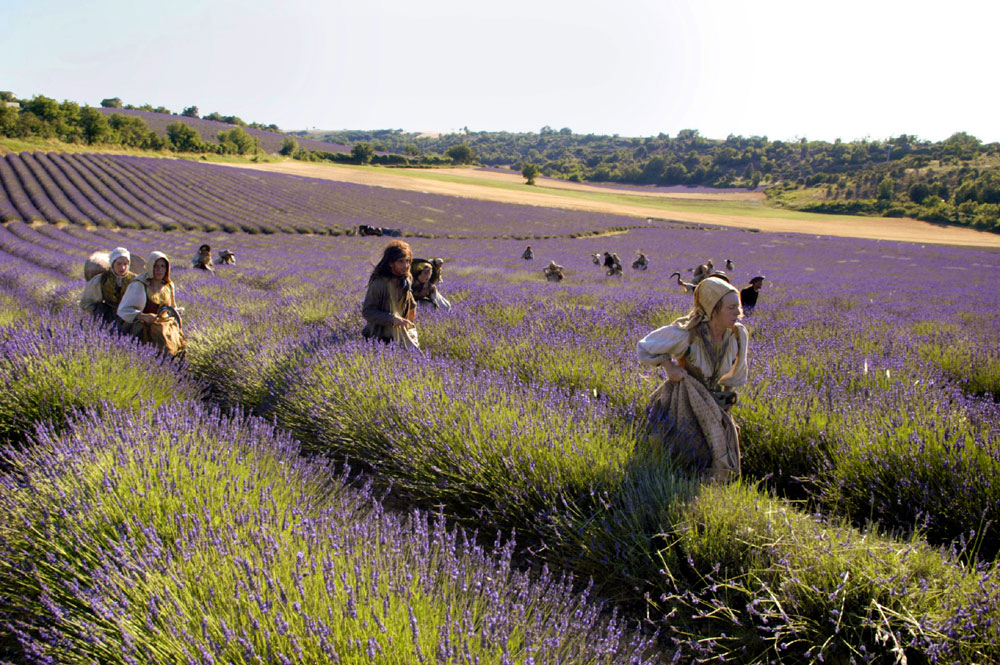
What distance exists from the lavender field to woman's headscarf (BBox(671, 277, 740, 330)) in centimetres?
59

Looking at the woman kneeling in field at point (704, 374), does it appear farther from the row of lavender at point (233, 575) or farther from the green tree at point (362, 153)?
the green tree at point (362, 153)

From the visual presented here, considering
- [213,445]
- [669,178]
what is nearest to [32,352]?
[213,445]

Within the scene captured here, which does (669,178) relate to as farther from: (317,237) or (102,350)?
(102,350)

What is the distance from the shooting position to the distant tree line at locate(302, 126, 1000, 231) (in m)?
48.3

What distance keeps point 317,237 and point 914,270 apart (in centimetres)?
2196

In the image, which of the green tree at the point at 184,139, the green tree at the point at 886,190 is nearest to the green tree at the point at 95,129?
the green tree at the point at 184,139

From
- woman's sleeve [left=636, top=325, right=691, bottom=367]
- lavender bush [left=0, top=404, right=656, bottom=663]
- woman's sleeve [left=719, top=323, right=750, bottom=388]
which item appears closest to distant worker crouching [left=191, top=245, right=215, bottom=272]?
lavender bush [left=0, top=404, right=656, bottom=663]

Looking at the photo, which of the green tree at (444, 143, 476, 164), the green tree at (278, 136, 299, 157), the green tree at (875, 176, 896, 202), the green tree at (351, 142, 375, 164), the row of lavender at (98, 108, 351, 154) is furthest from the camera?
the green tree at (444, 143, 476, 164)

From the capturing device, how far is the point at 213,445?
2.35 m

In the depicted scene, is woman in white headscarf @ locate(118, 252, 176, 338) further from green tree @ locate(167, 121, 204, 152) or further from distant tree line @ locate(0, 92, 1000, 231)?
green tree @ locate(167, 121, 204, 152)

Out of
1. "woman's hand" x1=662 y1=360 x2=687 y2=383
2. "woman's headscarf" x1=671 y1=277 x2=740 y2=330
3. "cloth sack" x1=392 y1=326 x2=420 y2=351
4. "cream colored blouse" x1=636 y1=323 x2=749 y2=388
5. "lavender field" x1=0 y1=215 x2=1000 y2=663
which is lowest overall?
"lavender field" x1=0 y1=215 x2=1000 y2=663

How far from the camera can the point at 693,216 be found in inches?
1794

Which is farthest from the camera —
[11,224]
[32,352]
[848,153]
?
[848,153]

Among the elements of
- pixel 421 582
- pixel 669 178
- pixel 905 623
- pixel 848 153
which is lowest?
pixel 905 623
